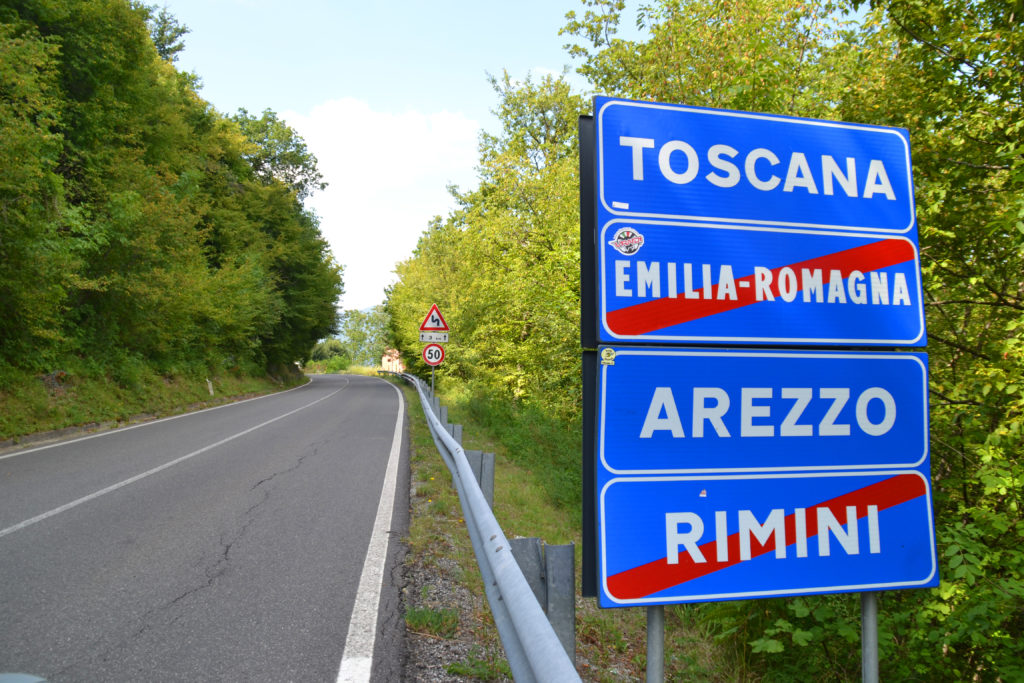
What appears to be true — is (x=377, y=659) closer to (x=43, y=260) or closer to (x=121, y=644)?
(x=121, y=644)

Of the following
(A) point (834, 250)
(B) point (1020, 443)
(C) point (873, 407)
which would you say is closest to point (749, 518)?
(C) point (873, 407)

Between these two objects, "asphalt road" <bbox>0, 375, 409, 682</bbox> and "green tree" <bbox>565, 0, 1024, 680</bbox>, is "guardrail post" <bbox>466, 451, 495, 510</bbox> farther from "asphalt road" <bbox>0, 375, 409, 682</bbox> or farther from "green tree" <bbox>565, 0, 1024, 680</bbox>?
"green tree" <bbox>565, 0, 1024, 680</bbox>

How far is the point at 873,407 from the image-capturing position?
208 cm

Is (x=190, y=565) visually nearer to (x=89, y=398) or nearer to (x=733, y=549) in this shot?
(x=733, y=549)

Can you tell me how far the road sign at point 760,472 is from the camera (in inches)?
75.3

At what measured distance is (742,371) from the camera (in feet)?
6.56

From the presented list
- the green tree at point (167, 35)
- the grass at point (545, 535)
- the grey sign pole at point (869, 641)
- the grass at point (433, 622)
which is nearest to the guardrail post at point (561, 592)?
the grey sign pole at point (869, 641)

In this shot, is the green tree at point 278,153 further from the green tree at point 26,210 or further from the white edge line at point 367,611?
the white edge line at point 367,611

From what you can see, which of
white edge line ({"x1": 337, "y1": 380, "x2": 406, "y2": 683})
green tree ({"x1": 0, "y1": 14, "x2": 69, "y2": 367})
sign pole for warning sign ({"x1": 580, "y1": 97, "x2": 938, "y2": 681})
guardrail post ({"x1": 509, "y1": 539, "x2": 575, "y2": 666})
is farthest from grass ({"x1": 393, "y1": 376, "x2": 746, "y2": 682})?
green tree ({"x1": 0, "y1": 14, "x2": 69, "y2": 367})

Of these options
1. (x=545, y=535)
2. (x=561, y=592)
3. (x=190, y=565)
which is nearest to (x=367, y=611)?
(x=190, y=565)

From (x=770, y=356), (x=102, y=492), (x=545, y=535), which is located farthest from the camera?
(x=102, y=492)

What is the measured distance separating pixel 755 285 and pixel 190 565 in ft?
15.3

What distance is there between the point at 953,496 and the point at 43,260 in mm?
15357

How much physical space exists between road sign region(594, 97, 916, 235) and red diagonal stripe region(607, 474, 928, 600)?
0.88 meters
